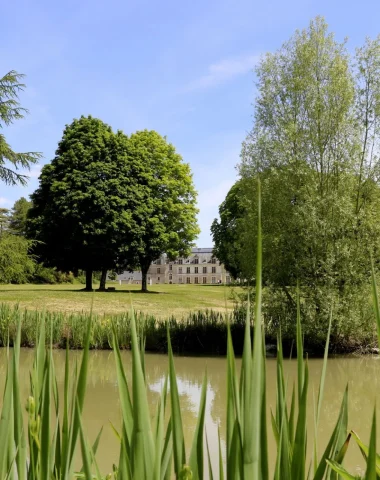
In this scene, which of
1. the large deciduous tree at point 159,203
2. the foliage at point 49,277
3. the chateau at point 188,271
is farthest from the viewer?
the chateau at point 188,271

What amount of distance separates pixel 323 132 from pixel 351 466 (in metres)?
10.1

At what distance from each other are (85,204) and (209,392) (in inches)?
831

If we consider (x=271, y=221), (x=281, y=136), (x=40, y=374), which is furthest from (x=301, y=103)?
(x=40, y=374)

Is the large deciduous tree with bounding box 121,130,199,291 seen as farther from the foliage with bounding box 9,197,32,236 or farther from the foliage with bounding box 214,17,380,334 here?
the foliage with bounding box 9,197,32,236

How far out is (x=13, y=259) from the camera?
68.3 feet

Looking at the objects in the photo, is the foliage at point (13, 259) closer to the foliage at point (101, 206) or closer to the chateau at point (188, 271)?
the foliage at point (101, 206)

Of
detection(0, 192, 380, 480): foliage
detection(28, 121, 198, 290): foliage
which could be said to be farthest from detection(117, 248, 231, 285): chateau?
detection(0, 192, 380, 480): foliage

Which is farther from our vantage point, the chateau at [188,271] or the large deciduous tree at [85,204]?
the chateau at [188,271]

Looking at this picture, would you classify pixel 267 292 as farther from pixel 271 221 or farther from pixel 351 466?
pixel 351 466

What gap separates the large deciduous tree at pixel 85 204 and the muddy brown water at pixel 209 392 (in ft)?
52.0

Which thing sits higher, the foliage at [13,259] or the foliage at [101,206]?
the foliage at [101,206]

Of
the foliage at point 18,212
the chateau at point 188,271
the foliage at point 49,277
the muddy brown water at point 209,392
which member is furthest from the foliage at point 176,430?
the chateau at point 188,271

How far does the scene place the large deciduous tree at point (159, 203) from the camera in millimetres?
32125

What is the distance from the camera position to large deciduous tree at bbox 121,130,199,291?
1265 inches
